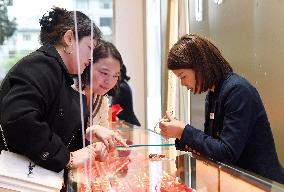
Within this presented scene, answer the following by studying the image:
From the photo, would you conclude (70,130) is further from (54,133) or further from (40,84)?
(40,84)

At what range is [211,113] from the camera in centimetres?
180

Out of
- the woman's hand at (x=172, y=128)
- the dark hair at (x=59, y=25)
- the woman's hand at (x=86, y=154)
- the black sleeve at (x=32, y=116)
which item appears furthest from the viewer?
the woman's hand at (x=172, y=128)

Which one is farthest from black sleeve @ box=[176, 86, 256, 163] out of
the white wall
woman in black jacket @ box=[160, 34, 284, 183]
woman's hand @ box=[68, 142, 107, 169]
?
the white wall

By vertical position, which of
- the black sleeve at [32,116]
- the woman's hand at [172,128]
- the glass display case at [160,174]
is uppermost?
the black sleeve at [32,116]

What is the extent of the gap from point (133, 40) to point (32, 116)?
216 inches

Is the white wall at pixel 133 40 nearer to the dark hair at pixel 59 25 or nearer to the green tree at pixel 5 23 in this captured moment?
the green tree at pixel 5 23

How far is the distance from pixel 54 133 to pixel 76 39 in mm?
333

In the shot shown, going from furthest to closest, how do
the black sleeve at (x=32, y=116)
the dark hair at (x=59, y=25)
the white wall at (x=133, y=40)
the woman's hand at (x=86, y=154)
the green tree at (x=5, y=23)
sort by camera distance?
the white wall at (x=133, y=40)
the green tree at (x=5, y=23)
the dark hair at (x=59, y=25)
the woman's hand at (x=86, y=154)
the black sleeve at (x=32, y=116)

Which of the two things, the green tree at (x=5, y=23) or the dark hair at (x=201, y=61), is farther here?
the green tree at (x=5, y=23)

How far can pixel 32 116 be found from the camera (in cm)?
131

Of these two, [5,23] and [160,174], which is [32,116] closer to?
[160,174]

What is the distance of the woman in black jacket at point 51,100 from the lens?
1317 mm

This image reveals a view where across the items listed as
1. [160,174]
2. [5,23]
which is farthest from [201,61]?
[5,23]

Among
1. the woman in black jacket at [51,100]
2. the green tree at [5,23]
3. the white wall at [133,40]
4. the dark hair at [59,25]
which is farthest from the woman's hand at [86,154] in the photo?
the green tree at [5,23]
